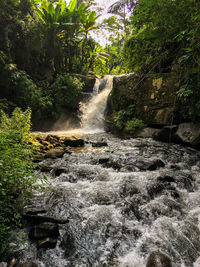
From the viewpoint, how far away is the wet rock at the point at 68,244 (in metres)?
2.07

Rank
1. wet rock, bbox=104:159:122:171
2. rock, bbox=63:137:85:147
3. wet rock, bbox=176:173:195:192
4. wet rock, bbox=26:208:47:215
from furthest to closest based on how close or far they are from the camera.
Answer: rock, bbox=63:137:85:147
wet rock, bbox=104:159:122:171
wet rock, bbox=176:173:195:192
wet rock, bbox=26:208:47:215

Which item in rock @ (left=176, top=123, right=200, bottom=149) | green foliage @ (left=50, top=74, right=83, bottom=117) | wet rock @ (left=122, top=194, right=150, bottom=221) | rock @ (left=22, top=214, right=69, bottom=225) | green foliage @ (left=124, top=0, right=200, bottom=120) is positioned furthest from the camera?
green foliage @ (left=50, top=74, right=83, bottom=117)

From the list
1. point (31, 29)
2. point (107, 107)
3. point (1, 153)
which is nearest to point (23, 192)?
point (1, 153)

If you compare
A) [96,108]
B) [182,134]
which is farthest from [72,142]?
[96,108]

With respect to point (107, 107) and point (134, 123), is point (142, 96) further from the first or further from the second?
point (107, 107)

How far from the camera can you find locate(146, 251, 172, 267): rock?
184 centimetres

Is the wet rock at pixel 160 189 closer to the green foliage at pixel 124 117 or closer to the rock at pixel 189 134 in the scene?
the rock at pixel 189 134

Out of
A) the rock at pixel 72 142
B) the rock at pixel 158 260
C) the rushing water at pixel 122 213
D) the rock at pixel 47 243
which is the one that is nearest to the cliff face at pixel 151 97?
the rock at pixel 72 142

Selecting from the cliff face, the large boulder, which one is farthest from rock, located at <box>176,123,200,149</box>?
the cliff face

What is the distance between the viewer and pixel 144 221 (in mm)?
2611

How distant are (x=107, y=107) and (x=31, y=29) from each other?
24.0 feet

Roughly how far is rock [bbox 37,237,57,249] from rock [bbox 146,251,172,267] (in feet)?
3.78

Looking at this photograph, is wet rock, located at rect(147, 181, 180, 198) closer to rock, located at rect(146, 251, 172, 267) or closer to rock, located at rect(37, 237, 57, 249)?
rock, located at rect(146, 251, 172, 267)

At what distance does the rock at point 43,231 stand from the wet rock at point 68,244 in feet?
0.42
